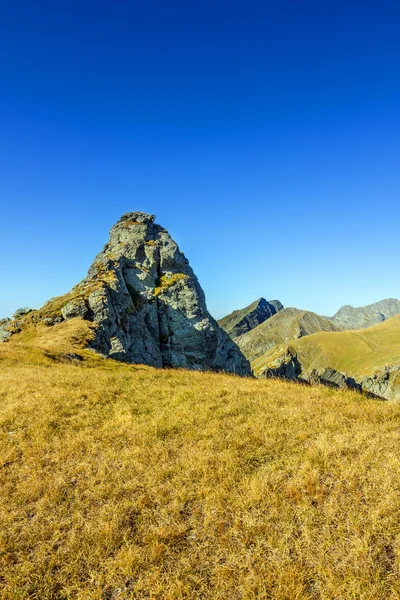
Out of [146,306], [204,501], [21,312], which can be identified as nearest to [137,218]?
[146,306]

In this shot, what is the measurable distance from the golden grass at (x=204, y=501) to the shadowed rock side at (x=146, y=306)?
47.5 m

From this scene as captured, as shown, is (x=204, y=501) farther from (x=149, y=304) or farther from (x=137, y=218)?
(x=137, y=218)

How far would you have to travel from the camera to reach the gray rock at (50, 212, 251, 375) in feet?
226

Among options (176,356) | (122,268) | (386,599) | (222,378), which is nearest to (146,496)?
(386,599)

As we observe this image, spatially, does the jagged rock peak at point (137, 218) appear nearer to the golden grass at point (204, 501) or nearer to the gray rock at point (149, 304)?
the gray rock at point (149, 304)

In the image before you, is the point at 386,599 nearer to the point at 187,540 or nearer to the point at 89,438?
the point at 187,540

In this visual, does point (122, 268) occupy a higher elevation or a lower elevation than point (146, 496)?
higher

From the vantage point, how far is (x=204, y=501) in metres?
7.85

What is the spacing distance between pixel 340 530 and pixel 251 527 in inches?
74.1

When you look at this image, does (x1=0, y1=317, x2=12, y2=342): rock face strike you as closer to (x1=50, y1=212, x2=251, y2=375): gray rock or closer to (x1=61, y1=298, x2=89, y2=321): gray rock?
(x1=61, y1=298, x2=89, y2=321): gray rock

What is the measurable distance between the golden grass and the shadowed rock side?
47.5m

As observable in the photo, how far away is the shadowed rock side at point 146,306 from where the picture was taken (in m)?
67.1

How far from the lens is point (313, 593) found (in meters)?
5.33

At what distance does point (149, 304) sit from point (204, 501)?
89.1 metres
